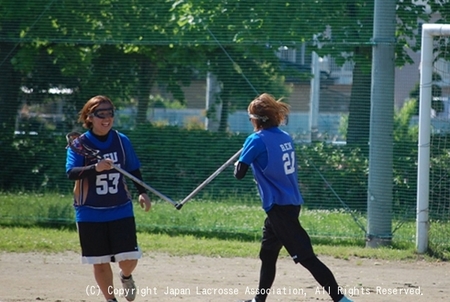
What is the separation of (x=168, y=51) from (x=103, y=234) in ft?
23.6

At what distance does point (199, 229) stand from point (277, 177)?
517 cm

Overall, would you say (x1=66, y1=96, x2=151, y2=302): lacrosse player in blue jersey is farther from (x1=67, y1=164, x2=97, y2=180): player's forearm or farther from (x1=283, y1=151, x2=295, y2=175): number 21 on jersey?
(x1=283, y1=151, x2=295, y2=175): number 21 on jersey

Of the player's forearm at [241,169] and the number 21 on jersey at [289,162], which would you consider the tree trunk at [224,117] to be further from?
the player's forearm at [241,169]

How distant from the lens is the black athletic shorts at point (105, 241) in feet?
21.6

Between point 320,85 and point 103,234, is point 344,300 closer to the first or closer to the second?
point 103,234

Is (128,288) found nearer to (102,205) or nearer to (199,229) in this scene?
(102,205)

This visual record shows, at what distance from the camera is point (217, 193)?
1245 cm

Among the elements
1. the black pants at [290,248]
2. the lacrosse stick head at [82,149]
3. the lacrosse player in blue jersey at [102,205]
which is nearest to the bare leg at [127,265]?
the lacrosse player in blue jersey at [102,205]

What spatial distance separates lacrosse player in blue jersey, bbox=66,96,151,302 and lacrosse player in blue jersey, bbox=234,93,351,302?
95 centimetres

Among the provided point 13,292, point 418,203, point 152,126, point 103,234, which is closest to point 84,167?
point 103,234

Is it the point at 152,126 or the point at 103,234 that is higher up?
the point at 152,126

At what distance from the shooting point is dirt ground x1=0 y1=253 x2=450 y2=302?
300 inches

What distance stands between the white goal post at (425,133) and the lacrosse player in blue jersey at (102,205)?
15.2 ft

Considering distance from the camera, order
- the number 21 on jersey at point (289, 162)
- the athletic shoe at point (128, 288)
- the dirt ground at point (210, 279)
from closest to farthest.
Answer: the number 21 on jersey at point (289, 162)
the athletic shoe at point (128, 288)
the dirt ground at point (210, 279)
